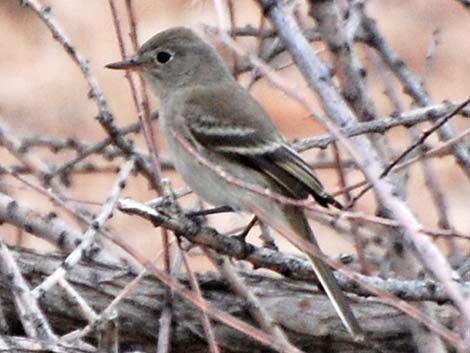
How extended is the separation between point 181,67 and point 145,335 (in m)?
1.15

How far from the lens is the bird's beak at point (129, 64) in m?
5.13

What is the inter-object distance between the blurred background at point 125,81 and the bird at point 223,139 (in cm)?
332

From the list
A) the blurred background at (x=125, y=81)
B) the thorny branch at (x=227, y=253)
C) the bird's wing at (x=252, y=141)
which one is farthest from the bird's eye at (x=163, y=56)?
the blurred background at (x=125, y=81)

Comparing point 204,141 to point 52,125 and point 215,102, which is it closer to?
point 215,102

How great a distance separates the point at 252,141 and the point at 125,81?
5.32 metres

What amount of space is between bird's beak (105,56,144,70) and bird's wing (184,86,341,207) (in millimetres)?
264

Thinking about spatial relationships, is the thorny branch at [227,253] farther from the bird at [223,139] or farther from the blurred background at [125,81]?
the blurred background at [125,81]

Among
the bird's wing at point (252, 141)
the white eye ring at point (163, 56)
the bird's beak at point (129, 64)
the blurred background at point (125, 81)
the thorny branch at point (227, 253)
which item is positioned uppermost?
the blurred background at point (125, 81)

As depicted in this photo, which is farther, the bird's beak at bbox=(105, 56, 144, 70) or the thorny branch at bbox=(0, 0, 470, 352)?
the bird's beak at bbox=(105, 56, 144, 70)

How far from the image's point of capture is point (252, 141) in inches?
191

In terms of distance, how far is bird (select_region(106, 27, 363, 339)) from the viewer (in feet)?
15.1

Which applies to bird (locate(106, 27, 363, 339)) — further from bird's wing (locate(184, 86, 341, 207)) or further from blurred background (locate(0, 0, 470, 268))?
blurred background (locate(0, 0, 470, 268))

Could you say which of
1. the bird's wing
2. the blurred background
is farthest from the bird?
the blurred background

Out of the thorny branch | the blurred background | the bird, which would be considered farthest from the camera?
the blurred background
